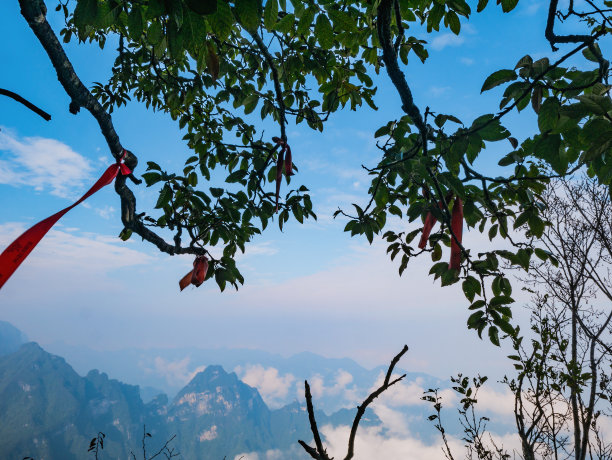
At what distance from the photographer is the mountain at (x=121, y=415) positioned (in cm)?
8938

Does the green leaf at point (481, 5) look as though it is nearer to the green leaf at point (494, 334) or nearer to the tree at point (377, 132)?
the tree at point (377, 132)

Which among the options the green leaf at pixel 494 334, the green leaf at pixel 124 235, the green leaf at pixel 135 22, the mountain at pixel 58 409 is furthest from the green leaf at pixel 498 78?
the mountain at pixel 58 409

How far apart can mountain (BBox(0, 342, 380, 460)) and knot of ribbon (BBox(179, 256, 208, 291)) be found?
281 feet

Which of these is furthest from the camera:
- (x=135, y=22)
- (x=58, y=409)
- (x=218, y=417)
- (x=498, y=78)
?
(x=218, y=417)

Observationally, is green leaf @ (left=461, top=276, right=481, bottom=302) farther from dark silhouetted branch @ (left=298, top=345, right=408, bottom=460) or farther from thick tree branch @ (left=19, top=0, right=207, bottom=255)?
thick tree branch @ (left=19, top=0, right=207, bottom=255)

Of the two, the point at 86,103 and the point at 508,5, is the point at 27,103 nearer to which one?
the point at 86,103

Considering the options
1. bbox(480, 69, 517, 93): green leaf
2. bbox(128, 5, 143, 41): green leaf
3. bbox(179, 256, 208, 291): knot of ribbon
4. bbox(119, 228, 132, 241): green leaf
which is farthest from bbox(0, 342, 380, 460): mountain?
bbox(480, 69, 517, 93): green leaf

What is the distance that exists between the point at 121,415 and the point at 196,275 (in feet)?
433

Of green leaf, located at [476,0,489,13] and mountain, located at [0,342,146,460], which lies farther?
mountain, located at [0,342,146,460]

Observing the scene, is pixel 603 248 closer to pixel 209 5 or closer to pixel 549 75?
pixel 549 75

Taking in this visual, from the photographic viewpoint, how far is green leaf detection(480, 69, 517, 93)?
1122mm

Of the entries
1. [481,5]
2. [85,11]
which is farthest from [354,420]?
[481,5]

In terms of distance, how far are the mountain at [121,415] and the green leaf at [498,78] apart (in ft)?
286

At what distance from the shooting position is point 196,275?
75.6 inches
